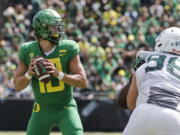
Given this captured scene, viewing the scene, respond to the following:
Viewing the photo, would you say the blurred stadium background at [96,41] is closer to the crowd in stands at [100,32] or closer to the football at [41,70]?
the crowd in stands at [100,32]

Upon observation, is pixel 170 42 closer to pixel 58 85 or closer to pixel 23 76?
pixel 58 85

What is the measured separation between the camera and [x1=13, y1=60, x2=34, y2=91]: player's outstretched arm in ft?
17.2

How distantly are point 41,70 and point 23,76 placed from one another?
0.98ft

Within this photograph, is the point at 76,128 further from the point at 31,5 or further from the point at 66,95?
the point at 31,5

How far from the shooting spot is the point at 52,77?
5.37 meters

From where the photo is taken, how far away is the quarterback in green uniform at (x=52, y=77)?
5285 mm

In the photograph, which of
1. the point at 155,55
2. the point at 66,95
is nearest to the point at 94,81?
the point at 66,95

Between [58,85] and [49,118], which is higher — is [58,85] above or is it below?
above

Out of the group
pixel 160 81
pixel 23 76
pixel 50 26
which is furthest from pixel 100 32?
pixel 160 81

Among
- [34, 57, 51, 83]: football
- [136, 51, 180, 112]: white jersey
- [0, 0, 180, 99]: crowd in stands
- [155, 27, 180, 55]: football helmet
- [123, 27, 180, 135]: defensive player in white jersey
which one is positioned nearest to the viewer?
[123, 27, 180, 135]: defensive player in white jersey

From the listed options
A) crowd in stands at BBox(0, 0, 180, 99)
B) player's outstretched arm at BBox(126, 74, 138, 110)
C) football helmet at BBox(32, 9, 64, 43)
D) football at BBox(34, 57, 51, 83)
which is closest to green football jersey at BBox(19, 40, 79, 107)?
football helmet at BBox(32, 9, 64, 43)

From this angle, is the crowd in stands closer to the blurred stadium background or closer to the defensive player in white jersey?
the blurred stadium background

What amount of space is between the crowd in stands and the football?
6.69 meters

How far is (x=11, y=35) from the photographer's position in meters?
13.4
